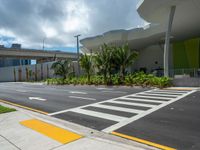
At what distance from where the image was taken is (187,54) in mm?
39375

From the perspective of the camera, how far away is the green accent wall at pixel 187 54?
39.0m

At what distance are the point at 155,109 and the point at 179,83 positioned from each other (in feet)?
41.6

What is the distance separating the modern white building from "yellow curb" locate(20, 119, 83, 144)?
54.4 feet

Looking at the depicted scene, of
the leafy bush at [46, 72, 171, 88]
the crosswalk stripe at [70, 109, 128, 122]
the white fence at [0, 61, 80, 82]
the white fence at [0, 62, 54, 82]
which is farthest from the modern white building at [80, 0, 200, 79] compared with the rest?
the white fence at [0, 62, 54, 82]

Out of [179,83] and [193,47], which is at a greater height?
[193,47]

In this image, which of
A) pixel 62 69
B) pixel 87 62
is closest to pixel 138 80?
pixel 87 62

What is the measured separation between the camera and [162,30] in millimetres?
32562

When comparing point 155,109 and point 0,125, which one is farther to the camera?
point 155,109

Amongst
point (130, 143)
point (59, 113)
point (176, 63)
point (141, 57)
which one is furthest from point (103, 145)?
point (141, 57)

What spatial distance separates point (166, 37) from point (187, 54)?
58.4ft

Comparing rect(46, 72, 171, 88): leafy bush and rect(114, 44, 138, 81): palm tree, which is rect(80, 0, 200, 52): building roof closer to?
rect(114, 44, 138, 81): palm tree

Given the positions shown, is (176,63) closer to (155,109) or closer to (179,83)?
(179,83)

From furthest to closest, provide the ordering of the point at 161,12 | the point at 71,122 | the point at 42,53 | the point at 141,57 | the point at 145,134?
the point at 42,53 < the point at 141,57 < the point at 161,12 < the point at 71,122 < the point at 145,134

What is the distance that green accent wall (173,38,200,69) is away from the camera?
39.0 m
